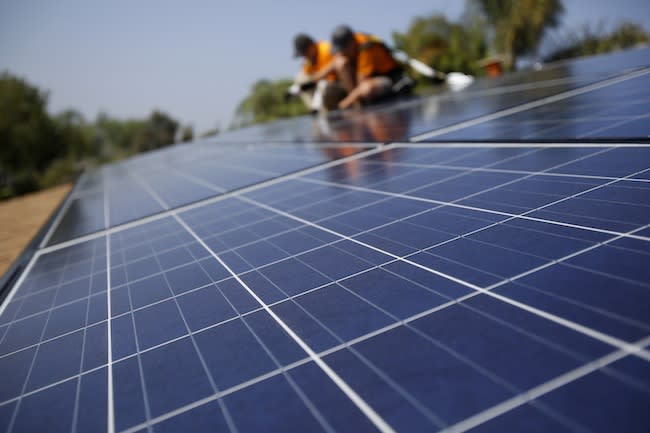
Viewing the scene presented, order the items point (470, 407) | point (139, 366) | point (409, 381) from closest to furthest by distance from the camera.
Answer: point (470, 407) < point (409, 381) < point (139, 366)

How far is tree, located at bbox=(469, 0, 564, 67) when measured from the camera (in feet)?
138

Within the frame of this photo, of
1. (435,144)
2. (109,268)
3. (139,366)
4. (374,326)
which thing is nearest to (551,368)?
(374,326)

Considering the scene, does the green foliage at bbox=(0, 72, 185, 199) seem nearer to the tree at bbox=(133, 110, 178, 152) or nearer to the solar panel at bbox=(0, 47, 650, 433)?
the tree at bbox=(133, 110, 178, 152)

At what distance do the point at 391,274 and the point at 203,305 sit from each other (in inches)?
44.0

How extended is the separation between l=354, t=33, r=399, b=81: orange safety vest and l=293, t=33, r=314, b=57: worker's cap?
7.16ft

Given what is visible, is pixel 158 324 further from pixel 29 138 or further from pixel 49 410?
pixel 29 138

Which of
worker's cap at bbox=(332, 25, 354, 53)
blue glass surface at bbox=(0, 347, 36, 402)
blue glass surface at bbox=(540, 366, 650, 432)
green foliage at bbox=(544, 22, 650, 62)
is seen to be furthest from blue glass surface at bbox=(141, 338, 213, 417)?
green foliage at bbox=(544, 22, 650, 62)

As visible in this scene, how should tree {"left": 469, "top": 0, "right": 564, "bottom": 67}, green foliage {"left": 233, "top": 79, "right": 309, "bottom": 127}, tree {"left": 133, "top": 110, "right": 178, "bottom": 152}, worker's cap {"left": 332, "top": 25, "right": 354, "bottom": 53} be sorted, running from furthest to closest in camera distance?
tree {"left": 133, "top": 110, "right": 178, "bottom": 152} < green foliage {"left": 233, "top": 79, "right": 309, "bottom": 127} < tree {"left": 469, "top": 0, "right": 564, "bottom": 67} < worker's cap {"left": 332, "top": 25, "right": 354, "bottom": 53}

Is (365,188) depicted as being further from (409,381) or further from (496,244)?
(409,381)

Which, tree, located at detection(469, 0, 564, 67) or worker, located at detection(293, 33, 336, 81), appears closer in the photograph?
worker, located at detection(293, 33, 336, 81)

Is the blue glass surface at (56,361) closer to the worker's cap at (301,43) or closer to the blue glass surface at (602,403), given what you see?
the blue glass surface at (602,403)

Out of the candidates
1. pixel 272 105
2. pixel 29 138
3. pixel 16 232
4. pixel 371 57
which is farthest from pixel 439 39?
pixel 16 232

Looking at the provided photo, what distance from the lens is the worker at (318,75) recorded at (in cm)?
1749

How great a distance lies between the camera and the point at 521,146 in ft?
15.0
